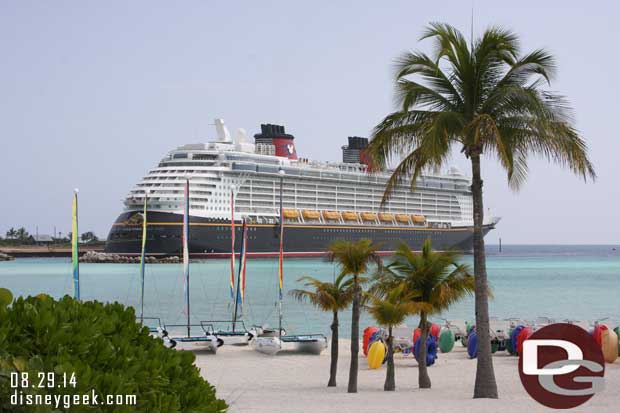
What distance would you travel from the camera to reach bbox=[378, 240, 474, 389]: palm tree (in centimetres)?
1545

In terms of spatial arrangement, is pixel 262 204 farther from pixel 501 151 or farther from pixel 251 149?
pixel 501 151

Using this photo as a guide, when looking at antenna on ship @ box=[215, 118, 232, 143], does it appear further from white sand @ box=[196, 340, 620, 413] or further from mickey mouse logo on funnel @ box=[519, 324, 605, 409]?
mickey mouse logo on funnel @ box=[519, 324, 605, 409]

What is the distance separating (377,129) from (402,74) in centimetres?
88

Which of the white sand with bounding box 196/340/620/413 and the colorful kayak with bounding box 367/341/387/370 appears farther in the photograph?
the colorful kayak with bounding box 367/341/387/370

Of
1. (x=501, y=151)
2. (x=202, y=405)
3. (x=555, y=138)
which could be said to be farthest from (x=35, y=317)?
(x=555, y=138)

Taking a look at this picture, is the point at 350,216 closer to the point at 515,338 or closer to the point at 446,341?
the point at 446,341

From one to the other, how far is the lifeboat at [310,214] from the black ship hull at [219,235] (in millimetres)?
900

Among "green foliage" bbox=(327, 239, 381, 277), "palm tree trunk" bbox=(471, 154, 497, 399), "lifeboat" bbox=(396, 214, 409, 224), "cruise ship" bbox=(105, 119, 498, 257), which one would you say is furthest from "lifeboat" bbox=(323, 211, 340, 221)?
"palm tree trunk" bbox=(471, 154, 497, 399)

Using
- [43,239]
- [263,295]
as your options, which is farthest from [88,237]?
[263,295]

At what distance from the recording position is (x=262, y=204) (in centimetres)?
8556

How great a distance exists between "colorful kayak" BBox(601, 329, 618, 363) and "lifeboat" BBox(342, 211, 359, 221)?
232 ft

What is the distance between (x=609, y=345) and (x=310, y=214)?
67.3m

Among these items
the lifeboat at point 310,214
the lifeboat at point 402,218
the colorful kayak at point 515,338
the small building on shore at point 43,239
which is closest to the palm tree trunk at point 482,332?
the colorful kayak at point 515,338

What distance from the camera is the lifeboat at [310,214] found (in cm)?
8681
